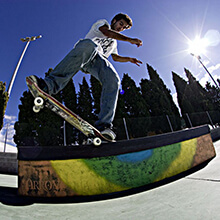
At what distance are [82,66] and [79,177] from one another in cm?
114

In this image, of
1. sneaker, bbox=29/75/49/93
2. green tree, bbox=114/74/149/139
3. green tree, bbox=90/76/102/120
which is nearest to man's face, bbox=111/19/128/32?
sneaker, bbox=29/75/49/93

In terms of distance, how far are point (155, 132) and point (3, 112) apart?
34.2 ft

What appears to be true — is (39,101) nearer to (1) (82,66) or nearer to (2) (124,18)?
(1) (82,66)

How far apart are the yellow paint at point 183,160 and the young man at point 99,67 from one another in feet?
2.05

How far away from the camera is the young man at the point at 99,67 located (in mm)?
1489

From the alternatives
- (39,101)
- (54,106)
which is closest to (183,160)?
(54,106)

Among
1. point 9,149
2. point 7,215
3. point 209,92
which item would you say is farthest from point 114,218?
point 209,92

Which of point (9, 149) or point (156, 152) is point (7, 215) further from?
point (9, 149)

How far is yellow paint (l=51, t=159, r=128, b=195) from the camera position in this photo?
1056 millimetres

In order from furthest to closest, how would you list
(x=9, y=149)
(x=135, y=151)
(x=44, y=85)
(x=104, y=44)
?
(x=9, y=149) → (x=104, y=44) → (x=44, y=85) → (x=135, y=151)

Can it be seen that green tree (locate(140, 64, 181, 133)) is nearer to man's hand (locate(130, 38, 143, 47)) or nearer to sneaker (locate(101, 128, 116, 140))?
man's hand (locate(130, 38, 143, 47))

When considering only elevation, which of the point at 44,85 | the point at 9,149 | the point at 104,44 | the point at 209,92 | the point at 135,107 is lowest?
the point at 9,149

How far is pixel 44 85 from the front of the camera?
1413 millimetres

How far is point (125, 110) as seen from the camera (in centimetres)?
1409
